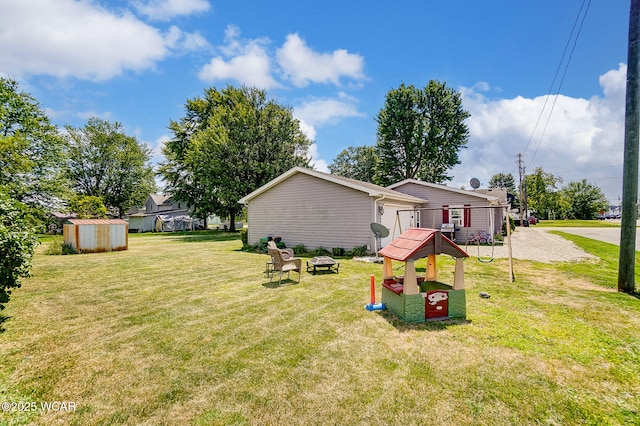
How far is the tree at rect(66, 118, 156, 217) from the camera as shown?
38188 mm

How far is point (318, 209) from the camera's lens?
1484 cm

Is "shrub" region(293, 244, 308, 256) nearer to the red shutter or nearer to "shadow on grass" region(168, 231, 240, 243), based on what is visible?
"shadow on grass" region(168, 231, 240, 243)

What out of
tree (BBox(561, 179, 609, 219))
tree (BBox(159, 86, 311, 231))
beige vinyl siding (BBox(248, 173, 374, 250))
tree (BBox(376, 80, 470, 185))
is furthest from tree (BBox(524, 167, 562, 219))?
beige vinyl siding (BBox(248, 173, 374, 250))

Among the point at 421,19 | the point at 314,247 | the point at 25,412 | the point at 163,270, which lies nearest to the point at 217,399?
the point at 25,412

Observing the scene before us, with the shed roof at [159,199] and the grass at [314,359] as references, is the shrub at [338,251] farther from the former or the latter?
the shed roof at [159,199]

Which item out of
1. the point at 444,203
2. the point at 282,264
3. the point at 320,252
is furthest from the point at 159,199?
the point at 282,264

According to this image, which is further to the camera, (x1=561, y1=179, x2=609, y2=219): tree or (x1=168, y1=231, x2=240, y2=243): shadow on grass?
(x1=561, y1=179, x2=609, y2=219): tree

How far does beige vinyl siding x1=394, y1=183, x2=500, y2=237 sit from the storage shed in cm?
1983

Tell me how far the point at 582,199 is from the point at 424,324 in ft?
241

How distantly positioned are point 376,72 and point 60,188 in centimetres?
2845

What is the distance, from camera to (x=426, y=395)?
2.97 meters

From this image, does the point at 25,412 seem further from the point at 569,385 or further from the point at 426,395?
the point at 569,385

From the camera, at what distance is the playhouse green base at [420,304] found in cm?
506

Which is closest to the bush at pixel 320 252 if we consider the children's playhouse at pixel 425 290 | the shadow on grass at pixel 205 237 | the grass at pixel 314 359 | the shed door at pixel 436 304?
the grass at pixel 314 359
